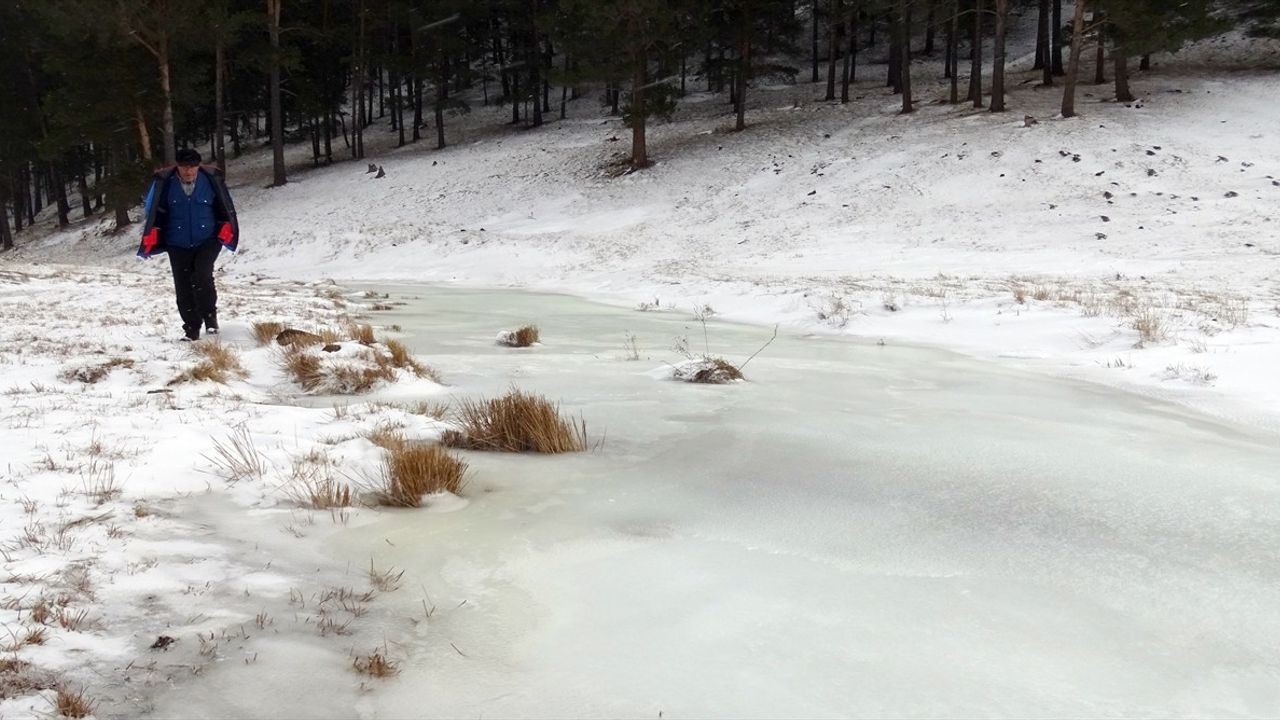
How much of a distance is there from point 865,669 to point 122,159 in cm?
3563

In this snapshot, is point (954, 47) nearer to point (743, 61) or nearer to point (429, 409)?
point (743, 61)

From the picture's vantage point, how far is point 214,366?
562 centimetres

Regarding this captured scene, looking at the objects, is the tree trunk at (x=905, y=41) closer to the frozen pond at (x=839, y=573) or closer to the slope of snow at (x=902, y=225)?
the slope of snow at (x=902, y=225)

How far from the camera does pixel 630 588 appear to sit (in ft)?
8.37

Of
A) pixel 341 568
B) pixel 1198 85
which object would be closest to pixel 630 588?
pixel 341 568

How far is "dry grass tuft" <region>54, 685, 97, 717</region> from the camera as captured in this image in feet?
5.77

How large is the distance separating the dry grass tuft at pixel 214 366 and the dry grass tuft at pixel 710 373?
3165 mm

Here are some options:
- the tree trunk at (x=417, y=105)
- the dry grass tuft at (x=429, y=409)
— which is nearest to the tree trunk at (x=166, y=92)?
the tree trunk at (x=417, y=105)

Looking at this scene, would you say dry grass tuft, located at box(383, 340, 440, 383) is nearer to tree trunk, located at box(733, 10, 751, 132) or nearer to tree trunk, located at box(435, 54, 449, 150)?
tree trunk, located at box(733, 10, 751, 132)

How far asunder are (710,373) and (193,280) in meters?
4.71

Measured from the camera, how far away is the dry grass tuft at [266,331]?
698 cm

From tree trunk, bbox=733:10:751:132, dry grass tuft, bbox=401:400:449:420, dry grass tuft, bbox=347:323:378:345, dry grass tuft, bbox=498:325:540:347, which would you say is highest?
tree trunk, bbox=733:10:751:132

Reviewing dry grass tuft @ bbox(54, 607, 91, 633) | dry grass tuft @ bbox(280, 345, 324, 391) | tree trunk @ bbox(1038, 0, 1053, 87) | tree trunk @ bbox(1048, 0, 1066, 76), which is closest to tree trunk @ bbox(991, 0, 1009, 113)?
tree trunk @ bbox(1038, 0, 1053, 87)

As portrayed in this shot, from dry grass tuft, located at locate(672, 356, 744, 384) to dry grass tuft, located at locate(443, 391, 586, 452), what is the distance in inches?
65.4
